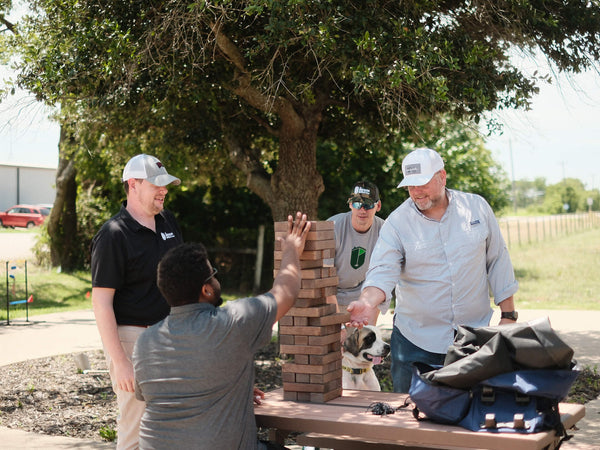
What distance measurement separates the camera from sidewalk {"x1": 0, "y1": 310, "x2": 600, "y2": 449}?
19.1 feet

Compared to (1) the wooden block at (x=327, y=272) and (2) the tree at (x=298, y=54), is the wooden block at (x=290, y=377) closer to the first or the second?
(1) the wooden block at (x=327, y=272)

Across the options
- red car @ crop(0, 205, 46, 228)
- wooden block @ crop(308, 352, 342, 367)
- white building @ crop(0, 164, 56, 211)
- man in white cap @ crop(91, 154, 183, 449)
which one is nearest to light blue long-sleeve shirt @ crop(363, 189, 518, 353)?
wooden block @ crop(308, 352, 342, 367)

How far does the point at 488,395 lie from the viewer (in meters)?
2.96

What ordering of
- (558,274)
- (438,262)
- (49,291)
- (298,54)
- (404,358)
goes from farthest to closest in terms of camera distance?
(558,274) → (49,291) → (298,54) → (404,358) → (438,262)

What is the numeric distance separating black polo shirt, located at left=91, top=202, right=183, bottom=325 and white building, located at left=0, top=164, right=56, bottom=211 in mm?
40365

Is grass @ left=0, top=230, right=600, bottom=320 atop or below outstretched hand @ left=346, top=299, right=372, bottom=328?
below

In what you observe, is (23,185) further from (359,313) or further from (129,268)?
(359,313)

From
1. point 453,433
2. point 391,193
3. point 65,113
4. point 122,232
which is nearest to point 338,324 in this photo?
point 453,433

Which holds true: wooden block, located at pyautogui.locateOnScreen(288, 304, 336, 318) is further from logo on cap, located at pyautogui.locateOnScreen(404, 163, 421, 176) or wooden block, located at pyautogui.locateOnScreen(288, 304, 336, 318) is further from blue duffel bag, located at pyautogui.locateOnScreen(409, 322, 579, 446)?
logo on cap, located at pyautogui.locateOnScreen(404, 163, 421, 176)

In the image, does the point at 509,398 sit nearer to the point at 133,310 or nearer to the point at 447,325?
the point at 447,325

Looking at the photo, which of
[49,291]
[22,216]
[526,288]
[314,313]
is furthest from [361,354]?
[22,216]

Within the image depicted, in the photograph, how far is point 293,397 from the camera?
3.72 m

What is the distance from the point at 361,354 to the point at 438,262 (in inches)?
37.6

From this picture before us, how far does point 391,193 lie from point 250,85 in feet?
26.9
